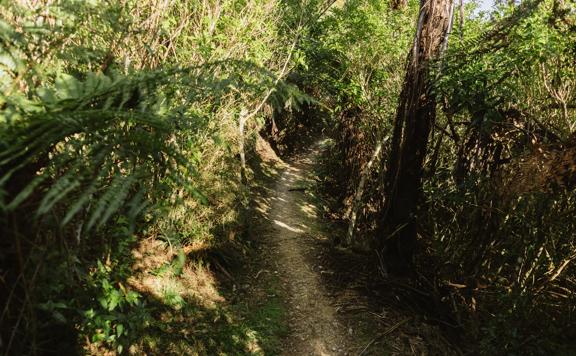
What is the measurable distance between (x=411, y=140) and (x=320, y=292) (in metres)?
3.23

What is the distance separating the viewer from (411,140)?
19.0 ft

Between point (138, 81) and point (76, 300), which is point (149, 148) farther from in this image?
point (76, 300)

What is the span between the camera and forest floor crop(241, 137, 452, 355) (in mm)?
5621

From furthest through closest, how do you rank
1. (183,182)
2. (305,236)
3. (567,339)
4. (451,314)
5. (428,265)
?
(305,236) → (428,265) → (451,314) → (567,339) → (183,182)

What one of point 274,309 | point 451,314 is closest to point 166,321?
point 274,309

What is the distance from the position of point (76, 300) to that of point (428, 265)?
5159 mm

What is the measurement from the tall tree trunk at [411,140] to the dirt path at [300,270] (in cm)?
146

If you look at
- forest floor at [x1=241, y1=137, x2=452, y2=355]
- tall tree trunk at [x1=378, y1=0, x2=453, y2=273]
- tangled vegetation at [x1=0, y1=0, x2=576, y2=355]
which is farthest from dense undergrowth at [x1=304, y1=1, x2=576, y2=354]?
forest floor at [x1=241, y1=137, x2=452, y2=355]

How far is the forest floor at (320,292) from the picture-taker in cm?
562

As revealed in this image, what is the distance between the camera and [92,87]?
187 cm

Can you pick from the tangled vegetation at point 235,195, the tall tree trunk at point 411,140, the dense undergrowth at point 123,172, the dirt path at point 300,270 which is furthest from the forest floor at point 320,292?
the tall tree trunk at point 411,140

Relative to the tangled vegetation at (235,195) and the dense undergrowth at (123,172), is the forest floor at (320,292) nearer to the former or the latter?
the tangled vegetation at (235,195)

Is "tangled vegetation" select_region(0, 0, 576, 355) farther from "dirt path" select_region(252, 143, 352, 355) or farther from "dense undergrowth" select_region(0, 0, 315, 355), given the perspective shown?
"dirt path" select_region(252, 143, 352, 355)

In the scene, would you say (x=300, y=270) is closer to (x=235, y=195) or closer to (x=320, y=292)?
(x=320, y=292)
